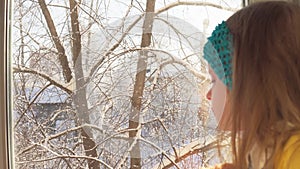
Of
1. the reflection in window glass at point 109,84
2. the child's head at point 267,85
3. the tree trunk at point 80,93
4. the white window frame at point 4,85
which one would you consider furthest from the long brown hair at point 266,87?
the white window frame at point 4,85

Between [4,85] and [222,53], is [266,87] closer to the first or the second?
[222,53]

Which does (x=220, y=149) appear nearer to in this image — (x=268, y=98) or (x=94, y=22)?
(x=268, y=98)

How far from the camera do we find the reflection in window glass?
5.41 ft

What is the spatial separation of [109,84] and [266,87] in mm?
661

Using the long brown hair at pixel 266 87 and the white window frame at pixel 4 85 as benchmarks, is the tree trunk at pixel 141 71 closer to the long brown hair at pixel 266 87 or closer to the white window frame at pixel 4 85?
the white window frame at pixel 4 85

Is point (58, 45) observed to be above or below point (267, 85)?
above

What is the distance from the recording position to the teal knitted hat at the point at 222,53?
1.16 metres

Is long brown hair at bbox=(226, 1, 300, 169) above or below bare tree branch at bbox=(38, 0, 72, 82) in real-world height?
below

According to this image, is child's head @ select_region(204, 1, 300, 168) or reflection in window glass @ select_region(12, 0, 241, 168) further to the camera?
reflection in window glass @ select_region(12, 0, 241, 168)

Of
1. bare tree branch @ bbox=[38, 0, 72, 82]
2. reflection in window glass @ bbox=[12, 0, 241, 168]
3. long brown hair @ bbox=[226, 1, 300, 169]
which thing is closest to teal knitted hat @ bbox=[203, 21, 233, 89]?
long brown hair @ bbox=[226, 1, 300, 169]

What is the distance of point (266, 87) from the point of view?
111 cm

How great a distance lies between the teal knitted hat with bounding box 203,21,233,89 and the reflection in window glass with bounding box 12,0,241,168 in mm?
469

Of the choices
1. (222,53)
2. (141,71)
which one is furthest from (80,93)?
(222,53)

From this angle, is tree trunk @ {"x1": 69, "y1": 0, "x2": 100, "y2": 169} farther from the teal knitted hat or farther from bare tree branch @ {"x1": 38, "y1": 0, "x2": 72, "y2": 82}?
the teal knitted hat
